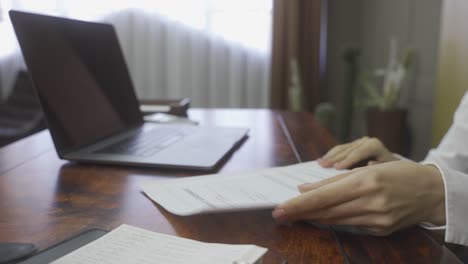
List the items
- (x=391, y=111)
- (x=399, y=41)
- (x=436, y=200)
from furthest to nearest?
(x=399, y=41) < (x=391, y=111) < (x=436, y=200)

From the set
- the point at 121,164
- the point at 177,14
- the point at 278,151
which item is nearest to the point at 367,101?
the point at 177,14

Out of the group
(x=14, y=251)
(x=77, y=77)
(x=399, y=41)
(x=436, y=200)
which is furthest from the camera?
(x=399, y=41)

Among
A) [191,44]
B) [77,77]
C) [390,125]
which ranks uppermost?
[77,77]

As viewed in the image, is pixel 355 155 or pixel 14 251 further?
pixel 355 155

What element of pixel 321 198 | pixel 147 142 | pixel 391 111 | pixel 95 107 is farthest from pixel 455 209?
pixel 391 111

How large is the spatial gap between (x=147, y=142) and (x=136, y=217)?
0.41m

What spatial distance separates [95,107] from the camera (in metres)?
0.91

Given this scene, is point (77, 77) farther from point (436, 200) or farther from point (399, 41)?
point (399, 41)

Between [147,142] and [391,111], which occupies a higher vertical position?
[147,142]

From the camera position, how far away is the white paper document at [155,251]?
0.36 m

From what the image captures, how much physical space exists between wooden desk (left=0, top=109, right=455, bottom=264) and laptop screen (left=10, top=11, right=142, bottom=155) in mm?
81

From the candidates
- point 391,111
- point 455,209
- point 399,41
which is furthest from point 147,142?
point 399,41

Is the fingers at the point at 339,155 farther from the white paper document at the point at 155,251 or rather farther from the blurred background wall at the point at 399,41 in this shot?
the blurred background wall at the point at 399,41

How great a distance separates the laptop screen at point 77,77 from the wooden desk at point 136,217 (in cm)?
8
